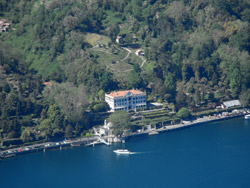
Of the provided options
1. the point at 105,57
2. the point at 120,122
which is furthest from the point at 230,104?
the point at 105,57

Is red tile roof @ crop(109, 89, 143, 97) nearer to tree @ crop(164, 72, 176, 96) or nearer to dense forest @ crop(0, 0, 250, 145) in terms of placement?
dense forest @ crop(0, 0, 250, 145)

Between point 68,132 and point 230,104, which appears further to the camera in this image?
point 230,104

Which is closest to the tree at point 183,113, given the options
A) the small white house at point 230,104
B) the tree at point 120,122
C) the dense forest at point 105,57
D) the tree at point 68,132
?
the dense forest at point 105,57

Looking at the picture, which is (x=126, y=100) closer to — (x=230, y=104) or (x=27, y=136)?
(x=27, y=136)

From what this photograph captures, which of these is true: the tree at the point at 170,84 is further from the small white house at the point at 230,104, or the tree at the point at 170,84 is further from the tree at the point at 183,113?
the small white house at the point at 230,104

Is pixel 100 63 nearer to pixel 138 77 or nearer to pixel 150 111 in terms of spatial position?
pixel 138 77

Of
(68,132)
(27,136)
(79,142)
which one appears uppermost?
(68,132)

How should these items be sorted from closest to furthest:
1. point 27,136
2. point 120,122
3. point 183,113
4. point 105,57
Answer: point 27,136 < point 120,122 < point 183,113 < point 105,57
